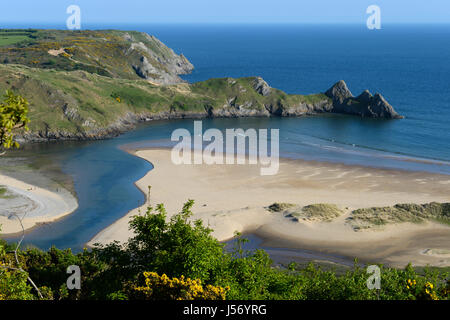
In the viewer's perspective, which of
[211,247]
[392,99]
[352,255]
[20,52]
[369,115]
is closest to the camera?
[211,247]

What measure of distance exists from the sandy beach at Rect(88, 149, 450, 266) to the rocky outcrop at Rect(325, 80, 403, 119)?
144 ft

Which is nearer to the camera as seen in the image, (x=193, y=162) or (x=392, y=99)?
(x=193, y=162)

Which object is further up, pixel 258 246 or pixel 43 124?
pixel 43 124

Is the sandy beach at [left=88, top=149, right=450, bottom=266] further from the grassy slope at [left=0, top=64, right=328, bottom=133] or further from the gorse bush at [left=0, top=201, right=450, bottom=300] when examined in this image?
the grassy slope at [left=0, top=64, right=328, bottom=133]

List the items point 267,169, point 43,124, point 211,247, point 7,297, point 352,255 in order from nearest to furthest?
point 7,297 → point 211,247 → point 352,255 → point 267,169 → point 43,124

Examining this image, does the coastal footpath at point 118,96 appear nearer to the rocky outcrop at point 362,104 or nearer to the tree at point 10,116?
the rocky outcrop at point 362,104

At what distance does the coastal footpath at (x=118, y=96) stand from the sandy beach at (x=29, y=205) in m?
29.8

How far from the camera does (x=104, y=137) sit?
94812 mm

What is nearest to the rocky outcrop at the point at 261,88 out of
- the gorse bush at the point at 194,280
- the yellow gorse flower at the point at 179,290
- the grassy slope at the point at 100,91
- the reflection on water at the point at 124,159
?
the grassy slope at the point at 100,91

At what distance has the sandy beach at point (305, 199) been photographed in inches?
1937

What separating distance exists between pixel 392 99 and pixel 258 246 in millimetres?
102508
